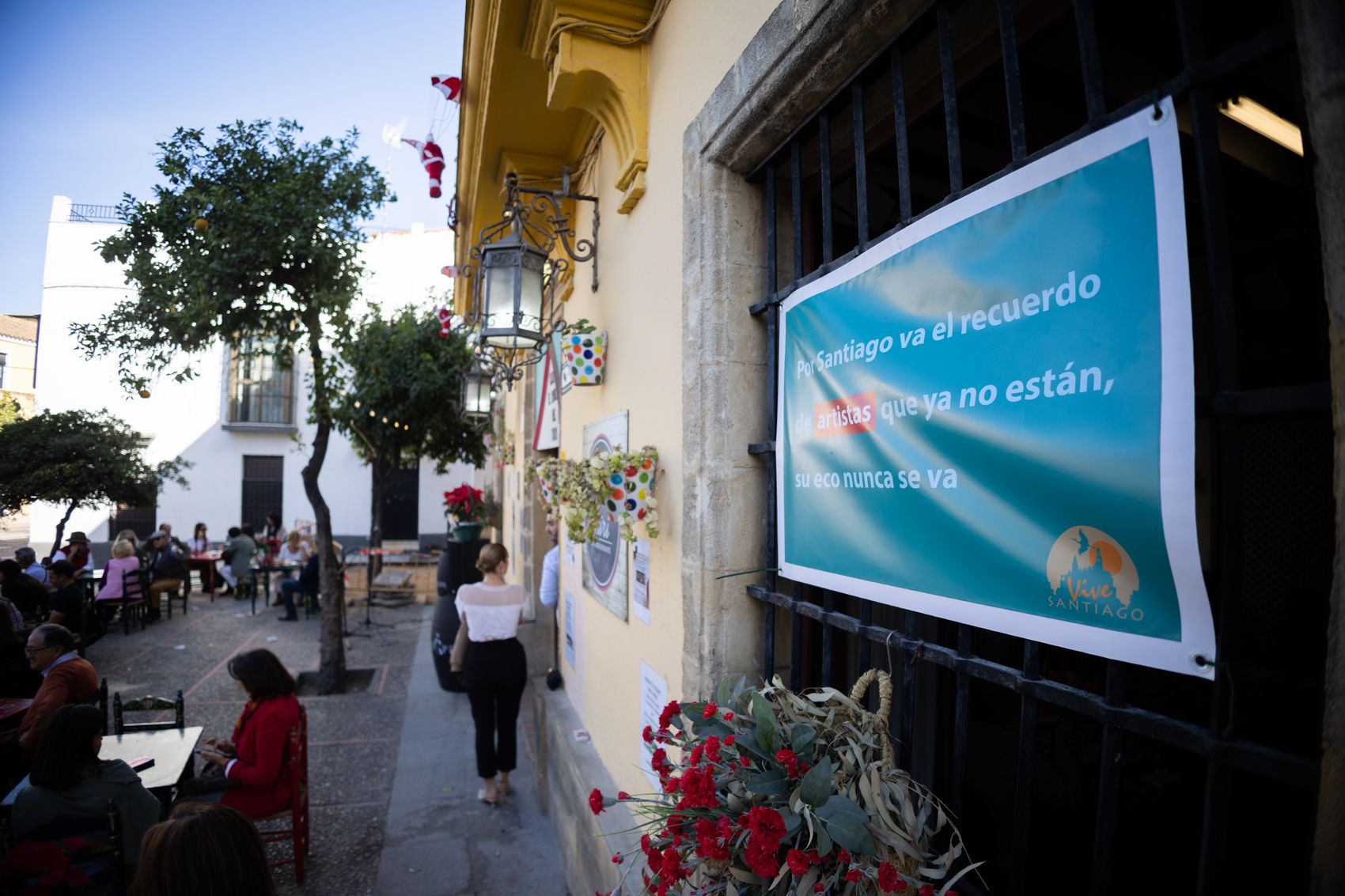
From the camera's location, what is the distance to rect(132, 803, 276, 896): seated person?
1.83m

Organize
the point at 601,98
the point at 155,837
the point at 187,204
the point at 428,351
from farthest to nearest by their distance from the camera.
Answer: the point at 428,351
the point at 187,204
the point at 601,98
the point at 155,837

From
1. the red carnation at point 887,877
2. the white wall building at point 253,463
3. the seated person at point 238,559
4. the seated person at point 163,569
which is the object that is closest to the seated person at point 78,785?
the red carnation at point 887,877

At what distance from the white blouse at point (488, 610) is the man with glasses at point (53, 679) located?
199 centimetres

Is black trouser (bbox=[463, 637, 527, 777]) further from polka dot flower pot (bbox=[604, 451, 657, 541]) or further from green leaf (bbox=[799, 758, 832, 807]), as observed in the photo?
green leaf (bbox=[799, 758, 832, 807])

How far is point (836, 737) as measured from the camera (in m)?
1.24

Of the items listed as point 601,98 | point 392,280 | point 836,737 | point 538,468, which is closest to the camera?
point 836,737

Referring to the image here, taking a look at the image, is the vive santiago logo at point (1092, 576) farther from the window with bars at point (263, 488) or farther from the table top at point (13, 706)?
the window with bars at point (263, 488)

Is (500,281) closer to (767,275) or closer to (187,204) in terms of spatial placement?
(767,275)

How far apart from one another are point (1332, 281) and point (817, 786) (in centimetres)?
94

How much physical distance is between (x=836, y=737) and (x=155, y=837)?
6.28ft

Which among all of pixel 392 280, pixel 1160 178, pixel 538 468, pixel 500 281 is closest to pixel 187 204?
pixel 500 281

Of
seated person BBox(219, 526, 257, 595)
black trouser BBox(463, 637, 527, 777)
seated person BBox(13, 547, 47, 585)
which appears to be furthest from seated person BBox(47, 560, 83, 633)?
black trouser BBox(463, 637, 527, 777)

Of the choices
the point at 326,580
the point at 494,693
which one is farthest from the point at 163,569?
the point at 494,693

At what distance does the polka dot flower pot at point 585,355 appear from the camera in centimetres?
353
